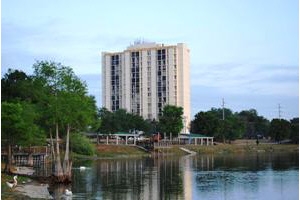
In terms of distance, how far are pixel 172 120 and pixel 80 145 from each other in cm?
4587

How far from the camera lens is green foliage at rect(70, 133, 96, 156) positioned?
270 ft

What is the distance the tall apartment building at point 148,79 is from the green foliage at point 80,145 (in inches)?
3381

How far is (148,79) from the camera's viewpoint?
178000 mm

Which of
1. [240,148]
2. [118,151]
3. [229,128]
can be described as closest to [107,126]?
[118,151]

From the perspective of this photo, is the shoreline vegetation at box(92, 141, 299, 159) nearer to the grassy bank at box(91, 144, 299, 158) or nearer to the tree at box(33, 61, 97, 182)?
the grassy bank at box(91, 144, 299, 158)

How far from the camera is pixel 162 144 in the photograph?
4771 inches

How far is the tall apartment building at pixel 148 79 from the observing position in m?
173

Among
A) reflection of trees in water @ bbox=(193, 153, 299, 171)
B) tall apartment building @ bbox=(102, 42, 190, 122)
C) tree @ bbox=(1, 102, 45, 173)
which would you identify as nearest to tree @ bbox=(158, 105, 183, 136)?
reflection of trees in water @ bbox=(193, 153, 299, 171)

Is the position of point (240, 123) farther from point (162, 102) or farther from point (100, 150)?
point (100, 150)

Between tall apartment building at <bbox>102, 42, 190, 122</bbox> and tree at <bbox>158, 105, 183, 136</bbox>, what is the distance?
1714 inches

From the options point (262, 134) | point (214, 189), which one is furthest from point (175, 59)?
point (214, 189)

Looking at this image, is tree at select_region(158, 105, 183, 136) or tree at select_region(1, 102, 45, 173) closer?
tree at select_region(1, 102, 45, 173)

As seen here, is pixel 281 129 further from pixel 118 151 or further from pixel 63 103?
pixel 63 103

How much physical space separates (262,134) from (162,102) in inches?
1501
